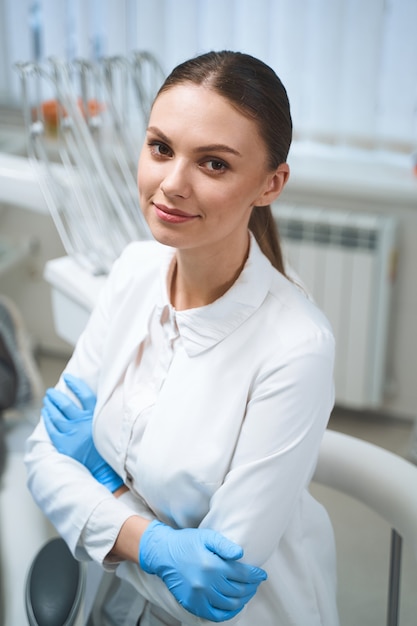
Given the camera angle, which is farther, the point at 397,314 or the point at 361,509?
the point at 397,314

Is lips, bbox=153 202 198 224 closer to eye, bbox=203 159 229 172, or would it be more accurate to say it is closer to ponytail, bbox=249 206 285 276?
eye, bbox=203 159 229 172

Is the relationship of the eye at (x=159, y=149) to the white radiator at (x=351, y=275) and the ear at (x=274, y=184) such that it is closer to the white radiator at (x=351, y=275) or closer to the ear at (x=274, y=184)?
the ear at (x=274, y=184)

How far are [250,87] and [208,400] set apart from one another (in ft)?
1.43

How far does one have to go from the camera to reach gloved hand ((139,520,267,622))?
1165mm

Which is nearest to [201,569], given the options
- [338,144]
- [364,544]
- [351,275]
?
[364,544]

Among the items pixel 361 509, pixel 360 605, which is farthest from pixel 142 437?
pixel 361 509

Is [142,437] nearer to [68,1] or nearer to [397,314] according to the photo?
[397,314]

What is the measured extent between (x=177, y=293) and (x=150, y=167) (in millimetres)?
255

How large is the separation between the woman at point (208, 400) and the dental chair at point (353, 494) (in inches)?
3.0

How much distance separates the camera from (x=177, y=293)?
135 centimetres

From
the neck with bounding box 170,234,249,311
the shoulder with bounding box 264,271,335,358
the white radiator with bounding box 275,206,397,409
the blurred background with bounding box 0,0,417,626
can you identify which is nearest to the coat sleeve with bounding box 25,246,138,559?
the neck with bounding box 170,234,249,311

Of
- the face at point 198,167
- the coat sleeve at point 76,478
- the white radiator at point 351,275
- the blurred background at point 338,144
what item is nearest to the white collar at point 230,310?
the face at point 198,167

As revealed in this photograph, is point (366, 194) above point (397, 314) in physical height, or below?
above

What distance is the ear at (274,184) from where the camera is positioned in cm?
118
